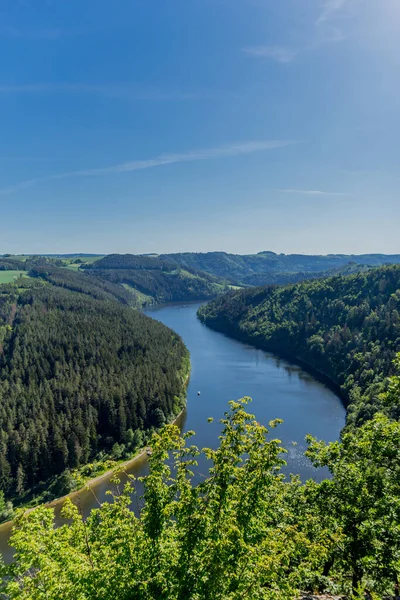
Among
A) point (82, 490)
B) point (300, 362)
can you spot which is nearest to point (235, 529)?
point (82, 490)

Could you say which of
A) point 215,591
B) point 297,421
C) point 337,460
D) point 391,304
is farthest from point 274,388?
point 215,591

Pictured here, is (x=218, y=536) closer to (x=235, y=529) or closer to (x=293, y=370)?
(x=235, y=529)

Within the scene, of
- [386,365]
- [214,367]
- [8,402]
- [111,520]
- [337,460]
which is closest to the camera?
[111,520]

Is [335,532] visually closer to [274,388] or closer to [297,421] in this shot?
[297,421]

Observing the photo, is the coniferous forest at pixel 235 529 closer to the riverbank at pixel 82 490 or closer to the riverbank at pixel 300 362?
the riverbank at pixel 82 490

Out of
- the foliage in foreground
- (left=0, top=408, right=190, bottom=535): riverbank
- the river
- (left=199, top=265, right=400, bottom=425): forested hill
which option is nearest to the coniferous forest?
the foliage in foreground

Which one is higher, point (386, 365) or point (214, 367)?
point (386, 365)
